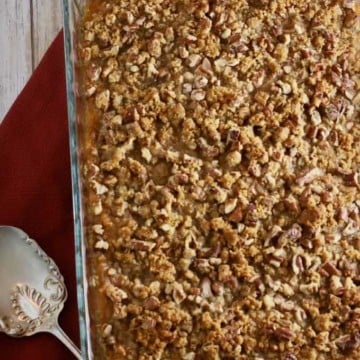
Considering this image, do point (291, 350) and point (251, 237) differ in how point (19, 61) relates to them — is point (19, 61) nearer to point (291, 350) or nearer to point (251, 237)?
point (251, 237)

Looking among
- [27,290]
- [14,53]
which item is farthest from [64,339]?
[14,53]

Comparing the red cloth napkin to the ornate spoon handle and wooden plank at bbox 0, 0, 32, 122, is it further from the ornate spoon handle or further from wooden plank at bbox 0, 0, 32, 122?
wooden plank at bbox 0, 0, 32, 122

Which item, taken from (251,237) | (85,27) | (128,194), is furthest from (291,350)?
(85,27)

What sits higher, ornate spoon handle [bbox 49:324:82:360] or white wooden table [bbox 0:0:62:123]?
white wooden table [bbox 0:0:62:123]

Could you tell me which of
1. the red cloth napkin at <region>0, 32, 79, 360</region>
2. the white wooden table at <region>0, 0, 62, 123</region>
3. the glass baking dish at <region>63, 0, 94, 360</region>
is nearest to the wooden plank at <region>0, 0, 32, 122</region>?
the white wooden table at <region>0, 0, 62, 123</region>

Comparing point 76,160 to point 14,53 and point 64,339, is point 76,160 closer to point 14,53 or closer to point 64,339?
point 64,339

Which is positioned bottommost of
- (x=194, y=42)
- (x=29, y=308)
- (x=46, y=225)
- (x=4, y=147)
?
(x=29, y=308)
